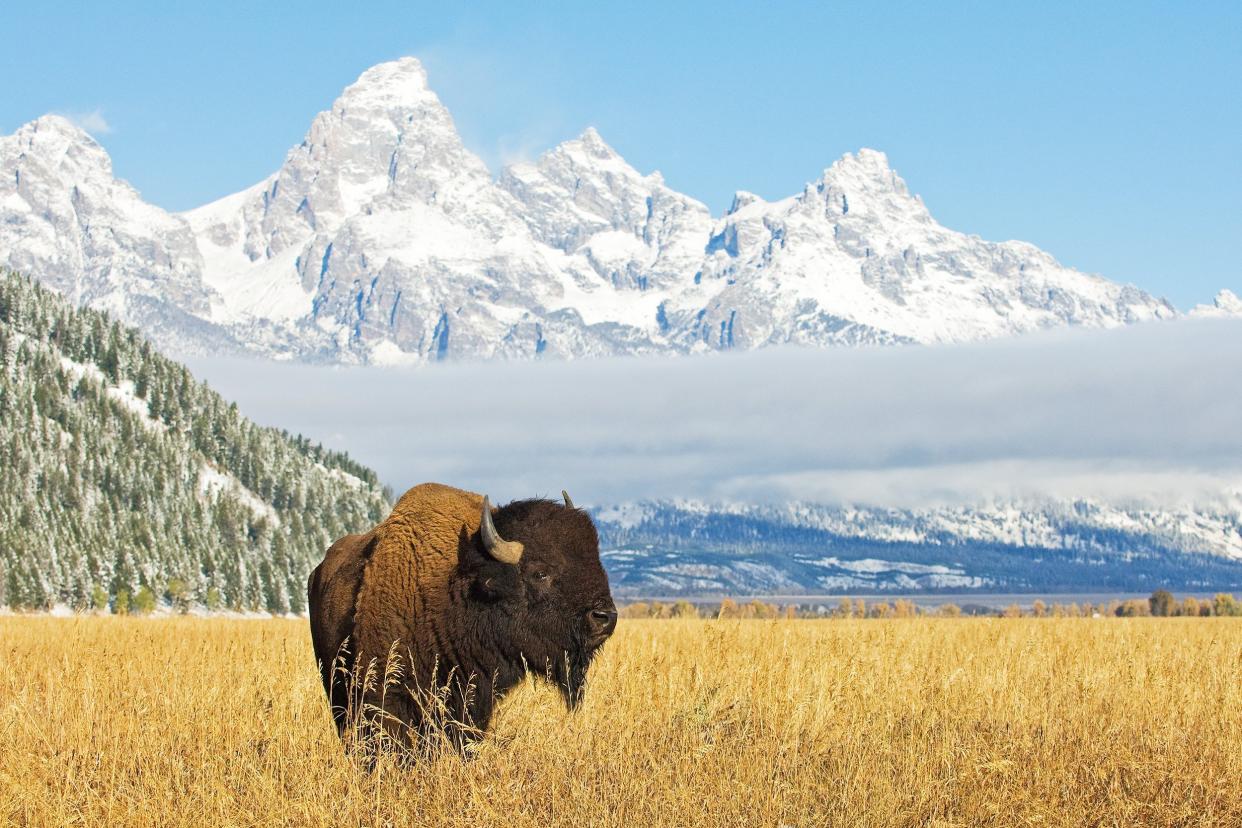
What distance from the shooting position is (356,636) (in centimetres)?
1091

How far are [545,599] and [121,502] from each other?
174 metres

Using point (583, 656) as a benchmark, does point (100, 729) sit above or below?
below

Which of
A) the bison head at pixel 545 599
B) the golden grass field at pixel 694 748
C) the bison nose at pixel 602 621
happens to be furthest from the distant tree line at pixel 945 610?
the bison nose at pixel 602 621

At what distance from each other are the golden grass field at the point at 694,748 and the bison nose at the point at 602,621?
32.2 inches

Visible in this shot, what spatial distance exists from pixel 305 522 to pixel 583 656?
179640 mm

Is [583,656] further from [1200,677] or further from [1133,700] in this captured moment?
[1200,677]

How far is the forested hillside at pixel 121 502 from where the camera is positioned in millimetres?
139375

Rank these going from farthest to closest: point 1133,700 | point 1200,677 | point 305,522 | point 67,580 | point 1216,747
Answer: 1. point 305,522
2. point 67,580
3. point 1200,677
4. point 1133,700
5. point 1216,747

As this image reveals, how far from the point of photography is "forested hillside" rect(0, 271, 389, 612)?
457 ft

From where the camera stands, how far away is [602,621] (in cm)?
1051

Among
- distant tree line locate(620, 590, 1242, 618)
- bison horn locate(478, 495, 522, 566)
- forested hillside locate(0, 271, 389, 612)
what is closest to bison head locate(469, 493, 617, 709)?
bison horn locate(478, 495, 522, 566)

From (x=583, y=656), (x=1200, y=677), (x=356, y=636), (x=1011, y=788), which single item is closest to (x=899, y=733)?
(x=1011, y=788)

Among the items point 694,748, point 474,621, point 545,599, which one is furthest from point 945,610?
point 694,748

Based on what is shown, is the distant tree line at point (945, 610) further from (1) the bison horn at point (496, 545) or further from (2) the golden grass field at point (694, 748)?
(1) the bison horn at point (496, 545)
